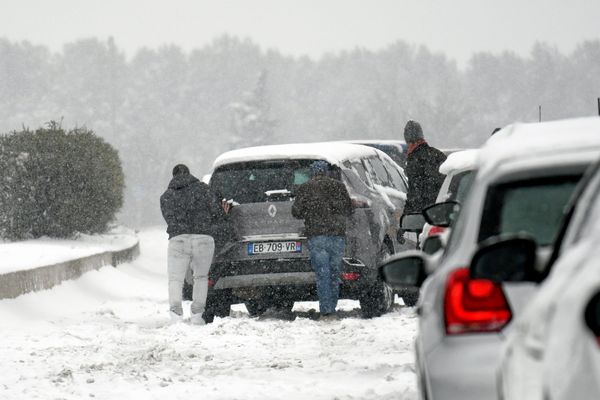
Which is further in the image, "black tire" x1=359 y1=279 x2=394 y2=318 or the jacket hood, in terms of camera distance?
the jacket hood

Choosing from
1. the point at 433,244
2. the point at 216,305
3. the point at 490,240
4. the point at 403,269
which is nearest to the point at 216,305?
the point at 216,305

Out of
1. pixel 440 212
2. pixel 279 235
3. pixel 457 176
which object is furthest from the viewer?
pixel 279 235

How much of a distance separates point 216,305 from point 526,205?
9.69 m

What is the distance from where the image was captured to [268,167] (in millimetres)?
14047

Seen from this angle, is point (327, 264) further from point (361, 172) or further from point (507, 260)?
point (507, 260)

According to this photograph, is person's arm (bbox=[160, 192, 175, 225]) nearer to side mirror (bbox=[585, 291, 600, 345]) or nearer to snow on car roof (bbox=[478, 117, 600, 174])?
snow on car roof (bbox=[478, 117, 600, 174])

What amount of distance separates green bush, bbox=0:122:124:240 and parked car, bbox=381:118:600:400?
19457 mm

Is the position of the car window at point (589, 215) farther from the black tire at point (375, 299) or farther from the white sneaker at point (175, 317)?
the white sneaker at point (175, 317)

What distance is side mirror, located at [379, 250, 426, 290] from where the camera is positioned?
5719mm

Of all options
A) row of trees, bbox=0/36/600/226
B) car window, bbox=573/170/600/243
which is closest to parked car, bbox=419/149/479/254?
car window, bbox=573/170/600/243

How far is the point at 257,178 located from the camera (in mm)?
14102

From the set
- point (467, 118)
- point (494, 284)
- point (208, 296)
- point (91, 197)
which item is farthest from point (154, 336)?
point (467, 118)

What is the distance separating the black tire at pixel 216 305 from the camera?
14.2 meters

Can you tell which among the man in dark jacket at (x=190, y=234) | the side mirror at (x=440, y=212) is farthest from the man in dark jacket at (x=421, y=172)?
the side mirror at (x=440, y=212)
